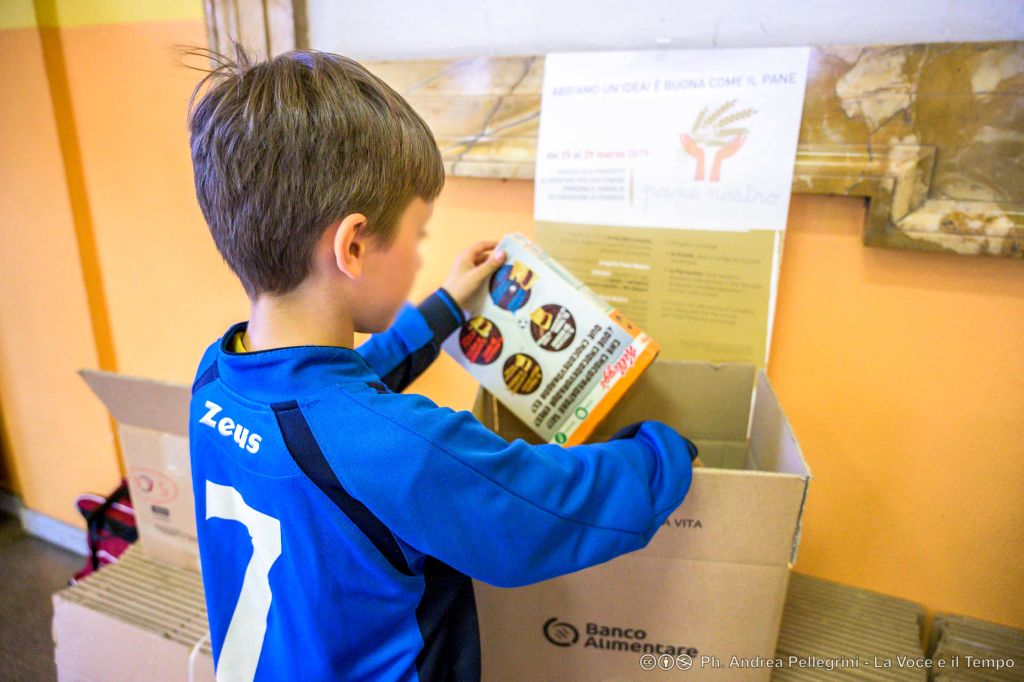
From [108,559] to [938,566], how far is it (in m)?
1.75

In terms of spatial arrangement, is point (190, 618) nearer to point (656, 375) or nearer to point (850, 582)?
point (656, 375)

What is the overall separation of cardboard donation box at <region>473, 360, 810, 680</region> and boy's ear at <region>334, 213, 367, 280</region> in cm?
40

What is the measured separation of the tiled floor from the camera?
1.49 m

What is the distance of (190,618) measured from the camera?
3.12ft

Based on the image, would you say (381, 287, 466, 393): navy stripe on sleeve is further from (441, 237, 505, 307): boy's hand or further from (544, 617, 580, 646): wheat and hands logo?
(544, 617, 580, 646): wheat and hands logo

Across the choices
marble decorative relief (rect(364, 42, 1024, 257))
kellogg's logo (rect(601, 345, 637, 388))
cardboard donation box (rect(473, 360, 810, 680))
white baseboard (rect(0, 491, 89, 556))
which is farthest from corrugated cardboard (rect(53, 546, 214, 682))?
marble decorative relief (rect(364, 42, 1024, 257))

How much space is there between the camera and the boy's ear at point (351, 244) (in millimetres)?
561

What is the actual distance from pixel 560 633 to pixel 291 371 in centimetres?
45

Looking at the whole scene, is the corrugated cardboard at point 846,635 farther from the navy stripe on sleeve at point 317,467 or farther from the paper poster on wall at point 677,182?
the navy stripe on sleeve at point 317,467

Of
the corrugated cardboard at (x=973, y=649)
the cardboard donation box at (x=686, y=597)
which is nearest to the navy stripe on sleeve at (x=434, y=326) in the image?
the cardboard donation box at (x=686, y=597)

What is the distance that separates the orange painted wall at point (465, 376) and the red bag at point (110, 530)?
10.1 inches

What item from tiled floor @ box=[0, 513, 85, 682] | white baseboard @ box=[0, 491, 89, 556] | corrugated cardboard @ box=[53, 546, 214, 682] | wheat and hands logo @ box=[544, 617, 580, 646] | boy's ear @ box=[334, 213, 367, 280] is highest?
boy's ear @ box=[334, 213, 367, 280]

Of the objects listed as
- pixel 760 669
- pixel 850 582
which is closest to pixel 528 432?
pixel 760 669

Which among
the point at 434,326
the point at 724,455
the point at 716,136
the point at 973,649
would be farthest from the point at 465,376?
the point at 973,649
